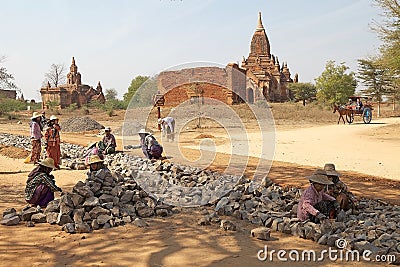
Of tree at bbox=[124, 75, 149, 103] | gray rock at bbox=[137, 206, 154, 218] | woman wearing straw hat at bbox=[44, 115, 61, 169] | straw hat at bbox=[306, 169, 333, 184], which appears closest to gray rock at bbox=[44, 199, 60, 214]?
gray rock at bbox=[137, 206, 154, 218]

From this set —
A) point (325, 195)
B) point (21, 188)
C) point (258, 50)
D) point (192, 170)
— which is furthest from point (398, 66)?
point (258, 50)

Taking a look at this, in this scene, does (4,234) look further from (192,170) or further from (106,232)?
(192,170)

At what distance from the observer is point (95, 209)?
4691 millimetres

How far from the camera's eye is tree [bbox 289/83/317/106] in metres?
46.2

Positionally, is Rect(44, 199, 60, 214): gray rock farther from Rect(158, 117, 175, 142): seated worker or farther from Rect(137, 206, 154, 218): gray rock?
Rect(158, 117, 175, 142): seated worker

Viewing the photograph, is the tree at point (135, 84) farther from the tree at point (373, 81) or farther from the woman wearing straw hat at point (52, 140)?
the woman wearing straw hat at point (52, 140)

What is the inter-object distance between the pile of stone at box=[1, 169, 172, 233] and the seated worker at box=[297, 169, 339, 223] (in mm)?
1752

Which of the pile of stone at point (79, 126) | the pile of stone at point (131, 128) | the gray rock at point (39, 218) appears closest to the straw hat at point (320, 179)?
the gray rock at point (39, 218)

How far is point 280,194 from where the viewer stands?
5.88 meters

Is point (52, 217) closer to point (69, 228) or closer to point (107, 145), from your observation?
point (69, 228)

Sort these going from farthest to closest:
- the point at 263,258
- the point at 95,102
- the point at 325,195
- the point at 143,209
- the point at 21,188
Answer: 1. the point at 95,102
2. the point at 21,188
3. the point at 143,209
4. the point at 325,195
5. the point at 263,258

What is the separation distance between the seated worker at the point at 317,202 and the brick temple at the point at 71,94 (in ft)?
126

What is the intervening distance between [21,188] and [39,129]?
273cm

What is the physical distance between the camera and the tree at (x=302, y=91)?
152ft
